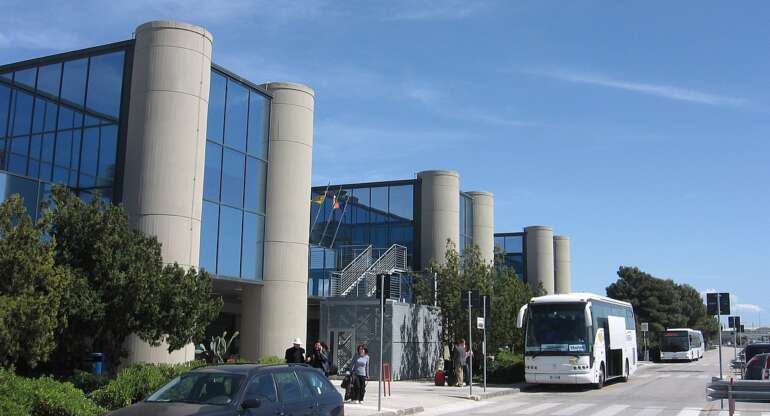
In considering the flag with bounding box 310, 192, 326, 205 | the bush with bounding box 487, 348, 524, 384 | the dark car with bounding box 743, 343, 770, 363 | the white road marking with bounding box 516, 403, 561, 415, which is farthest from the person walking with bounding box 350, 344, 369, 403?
the flag with bounding box 310, 192, 326, 205

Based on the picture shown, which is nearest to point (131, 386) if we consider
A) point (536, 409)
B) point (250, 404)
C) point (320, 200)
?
point (250, 404)

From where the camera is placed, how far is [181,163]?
23.5 m

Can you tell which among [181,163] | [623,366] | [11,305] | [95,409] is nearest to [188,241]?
[181,163]

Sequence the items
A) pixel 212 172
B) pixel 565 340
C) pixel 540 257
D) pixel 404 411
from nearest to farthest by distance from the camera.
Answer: pixel 404 411
pixel 212 172
pixel 565 340
pixel 540 257

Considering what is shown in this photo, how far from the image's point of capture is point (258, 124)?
28.8 metres

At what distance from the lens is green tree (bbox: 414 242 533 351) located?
32594mm

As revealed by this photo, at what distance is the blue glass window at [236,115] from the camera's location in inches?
1069

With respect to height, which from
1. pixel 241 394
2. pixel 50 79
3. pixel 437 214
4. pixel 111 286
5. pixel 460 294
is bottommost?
pixel 241 394

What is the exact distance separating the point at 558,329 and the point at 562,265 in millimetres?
38983

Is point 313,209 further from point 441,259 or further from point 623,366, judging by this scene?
point 623,366

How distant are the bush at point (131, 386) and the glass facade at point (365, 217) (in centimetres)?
2466

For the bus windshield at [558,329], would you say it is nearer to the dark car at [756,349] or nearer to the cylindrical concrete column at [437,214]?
the dark car at [756,349]

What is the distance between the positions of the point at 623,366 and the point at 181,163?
19521 mm

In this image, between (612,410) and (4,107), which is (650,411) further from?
(4,107)
